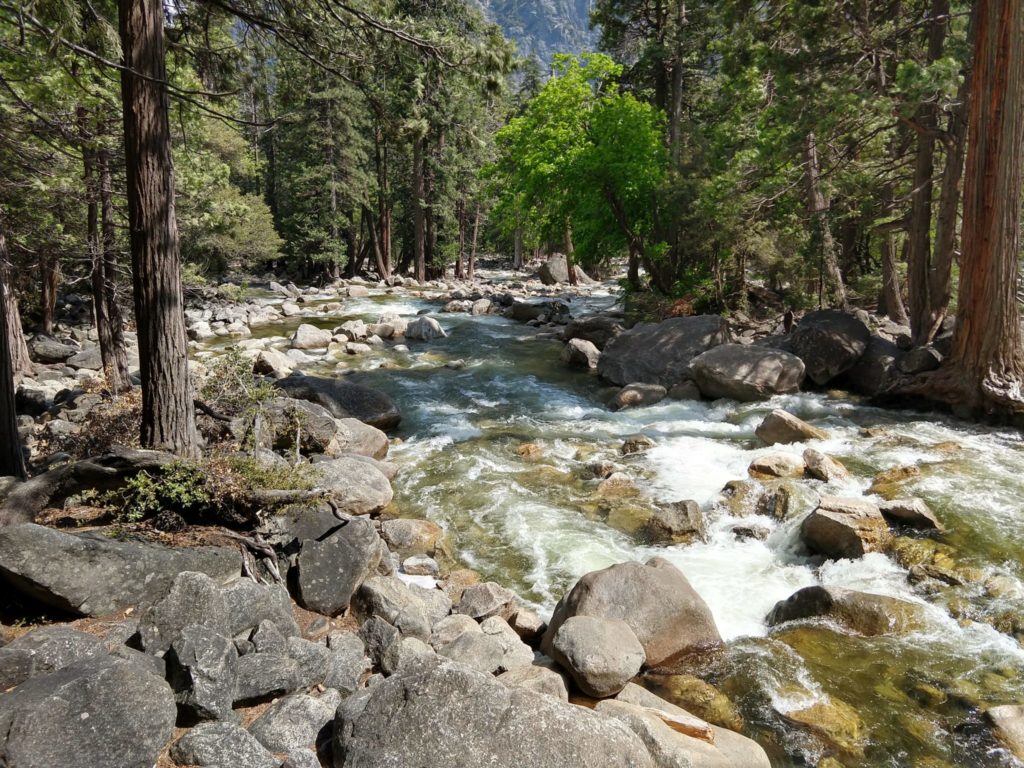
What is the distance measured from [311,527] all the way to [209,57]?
569 centimetres

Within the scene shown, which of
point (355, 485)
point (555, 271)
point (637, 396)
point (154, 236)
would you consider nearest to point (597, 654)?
point (355, 485)

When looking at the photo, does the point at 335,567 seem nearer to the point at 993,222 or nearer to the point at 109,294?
the point at 109,294

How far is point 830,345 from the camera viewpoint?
13781 mm

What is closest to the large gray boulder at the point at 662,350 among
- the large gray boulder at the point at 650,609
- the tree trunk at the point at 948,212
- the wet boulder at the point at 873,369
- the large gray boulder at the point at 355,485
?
the wet boulder at the point at 873,369

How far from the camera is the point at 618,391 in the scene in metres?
14.4

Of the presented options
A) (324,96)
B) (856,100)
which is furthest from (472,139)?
(324,96)

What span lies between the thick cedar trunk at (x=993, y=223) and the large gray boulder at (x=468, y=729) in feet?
34.7

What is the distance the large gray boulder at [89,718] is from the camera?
306cm

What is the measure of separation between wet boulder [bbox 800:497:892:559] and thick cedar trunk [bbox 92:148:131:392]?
9.72 m

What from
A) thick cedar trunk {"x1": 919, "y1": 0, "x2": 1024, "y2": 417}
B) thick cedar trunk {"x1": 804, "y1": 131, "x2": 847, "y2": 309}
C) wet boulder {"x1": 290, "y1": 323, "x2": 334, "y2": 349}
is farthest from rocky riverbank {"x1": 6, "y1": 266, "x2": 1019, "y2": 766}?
wet boulder {"x1": 290, "y1": 323, "x2": 334, "y2": 349}

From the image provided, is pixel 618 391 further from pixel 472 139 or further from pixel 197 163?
pixel 197 163

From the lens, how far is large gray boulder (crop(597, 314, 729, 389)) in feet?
48.1

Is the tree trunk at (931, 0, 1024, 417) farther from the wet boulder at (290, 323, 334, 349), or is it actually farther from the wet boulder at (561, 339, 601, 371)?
the wet boulder at (290, 323, 334, 349)

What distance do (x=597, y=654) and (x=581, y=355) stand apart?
12.6m
